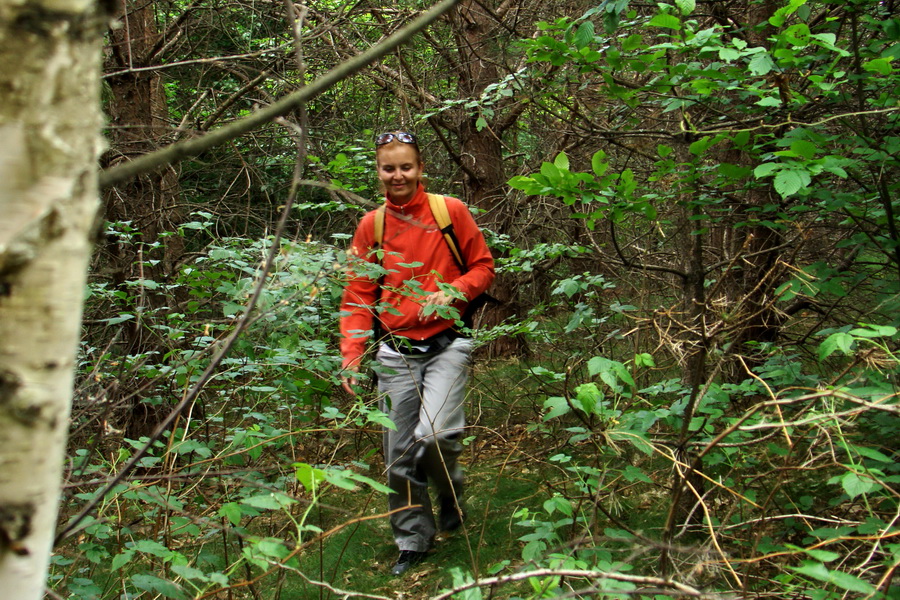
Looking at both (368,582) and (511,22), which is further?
(511,22)

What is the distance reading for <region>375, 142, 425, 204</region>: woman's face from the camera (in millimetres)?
3992

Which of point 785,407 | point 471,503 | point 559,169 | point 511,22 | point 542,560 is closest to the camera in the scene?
point 542,560

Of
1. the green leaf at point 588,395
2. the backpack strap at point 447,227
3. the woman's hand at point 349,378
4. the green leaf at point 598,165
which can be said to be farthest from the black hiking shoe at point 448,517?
the green leaf at point 598,165

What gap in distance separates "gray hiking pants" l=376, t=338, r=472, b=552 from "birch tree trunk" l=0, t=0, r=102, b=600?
2979mm

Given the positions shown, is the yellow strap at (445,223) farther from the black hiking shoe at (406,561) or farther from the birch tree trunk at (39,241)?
the birch tree trunk at (39,241)

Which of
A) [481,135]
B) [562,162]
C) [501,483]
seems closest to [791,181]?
[562,162]

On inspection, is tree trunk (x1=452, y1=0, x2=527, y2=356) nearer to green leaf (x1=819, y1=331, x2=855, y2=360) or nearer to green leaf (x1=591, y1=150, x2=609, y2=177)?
green leaf (x1=591, y1=150, x2=609, y2=177)

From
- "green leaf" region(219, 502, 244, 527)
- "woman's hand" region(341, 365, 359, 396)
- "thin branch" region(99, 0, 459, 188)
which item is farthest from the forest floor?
"thin branch" region(99, 0, 459, 188)

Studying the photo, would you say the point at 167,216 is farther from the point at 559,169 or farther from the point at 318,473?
the point at 318,473

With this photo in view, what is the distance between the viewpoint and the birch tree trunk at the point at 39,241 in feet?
2.53

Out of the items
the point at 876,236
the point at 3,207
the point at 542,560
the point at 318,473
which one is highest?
the point at 3,207

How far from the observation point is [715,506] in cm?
374

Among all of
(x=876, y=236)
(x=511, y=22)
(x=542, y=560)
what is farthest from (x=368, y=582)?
(x=511, y=22)

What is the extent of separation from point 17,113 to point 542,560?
2.16 metres
